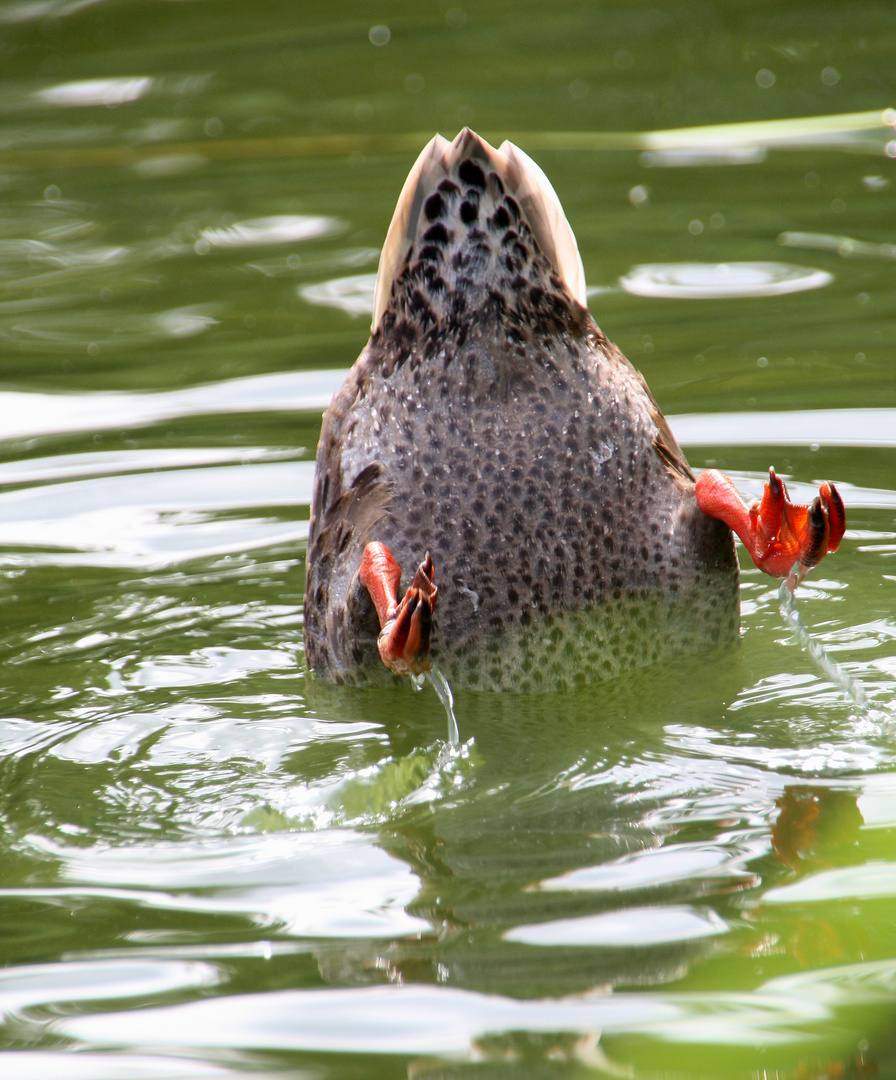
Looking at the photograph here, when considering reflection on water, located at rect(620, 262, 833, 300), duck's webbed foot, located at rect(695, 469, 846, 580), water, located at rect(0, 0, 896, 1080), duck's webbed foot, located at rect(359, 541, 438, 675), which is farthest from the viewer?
reflection on water, located at rect(620, 262, 833, 300)

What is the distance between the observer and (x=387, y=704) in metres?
3.79

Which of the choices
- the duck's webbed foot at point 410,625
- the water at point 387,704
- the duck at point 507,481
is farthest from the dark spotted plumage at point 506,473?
the duck's webbed foot at point 410,625

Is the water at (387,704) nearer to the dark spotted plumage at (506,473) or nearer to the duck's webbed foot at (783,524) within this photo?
the dark spotted plumage at (506,473)

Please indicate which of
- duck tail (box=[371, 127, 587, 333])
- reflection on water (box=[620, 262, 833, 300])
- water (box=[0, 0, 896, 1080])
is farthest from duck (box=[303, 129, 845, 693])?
reflection on water (box=[620, 262, 833, 300])

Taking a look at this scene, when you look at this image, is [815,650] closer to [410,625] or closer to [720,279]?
[410,625]

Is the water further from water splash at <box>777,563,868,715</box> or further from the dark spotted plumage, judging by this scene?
the dark spotted plumage

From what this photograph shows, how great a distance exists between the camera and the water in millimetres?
2502

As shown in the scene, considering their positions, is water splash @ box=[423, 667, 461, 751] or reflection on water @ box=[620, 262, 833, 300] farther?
reflection on water @ box=[620, 262, 833, 300]

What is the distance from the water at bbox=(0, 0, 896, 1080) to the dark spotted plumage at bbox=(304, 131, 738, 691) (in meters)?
0.14

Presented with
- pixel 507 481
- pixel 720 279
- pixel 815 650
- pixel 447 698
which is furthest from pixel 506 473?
pixel 720 279

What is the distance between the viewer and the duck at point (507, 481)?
3654 mm

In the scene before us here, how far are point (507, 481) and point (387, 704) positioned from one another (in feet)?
1.97

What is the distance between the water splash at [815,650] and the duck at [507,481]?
88 mm

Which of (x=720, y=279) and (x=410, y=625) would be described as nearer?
(x=410, y=625)
